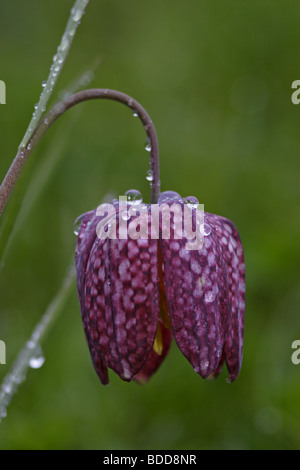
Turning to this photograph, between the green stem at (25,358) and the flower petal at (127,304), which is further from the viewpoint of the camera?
the green stem at (25,358)

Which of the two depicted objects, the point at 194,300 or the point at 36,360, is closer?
the point at 194,300

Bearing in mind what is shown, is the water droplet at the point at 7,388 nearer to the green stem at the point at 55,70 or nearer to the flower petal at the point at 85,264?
the flower petal at the point at 85,264

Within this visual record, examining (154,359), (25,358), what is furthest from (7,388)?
(154,359)

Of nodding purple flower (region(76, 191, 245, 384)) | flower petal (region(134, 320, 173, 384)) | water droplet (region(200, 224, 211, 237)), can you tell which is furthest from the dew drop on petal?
flower petal (region(134, 320, 173, 384))

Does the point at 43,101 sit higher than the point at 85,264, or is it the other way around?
the point at 43,101

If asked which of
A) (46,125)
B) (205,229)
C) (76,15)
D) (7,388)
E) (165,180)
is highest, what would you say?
(165,180)

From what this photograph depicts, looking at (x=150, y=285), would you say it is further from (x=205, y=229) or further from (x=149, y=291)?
(x=205, y=229)

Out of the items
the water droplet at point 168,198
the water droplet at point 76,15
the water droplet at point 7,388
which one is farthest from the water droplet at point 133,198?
the water droplet at point 7,388
